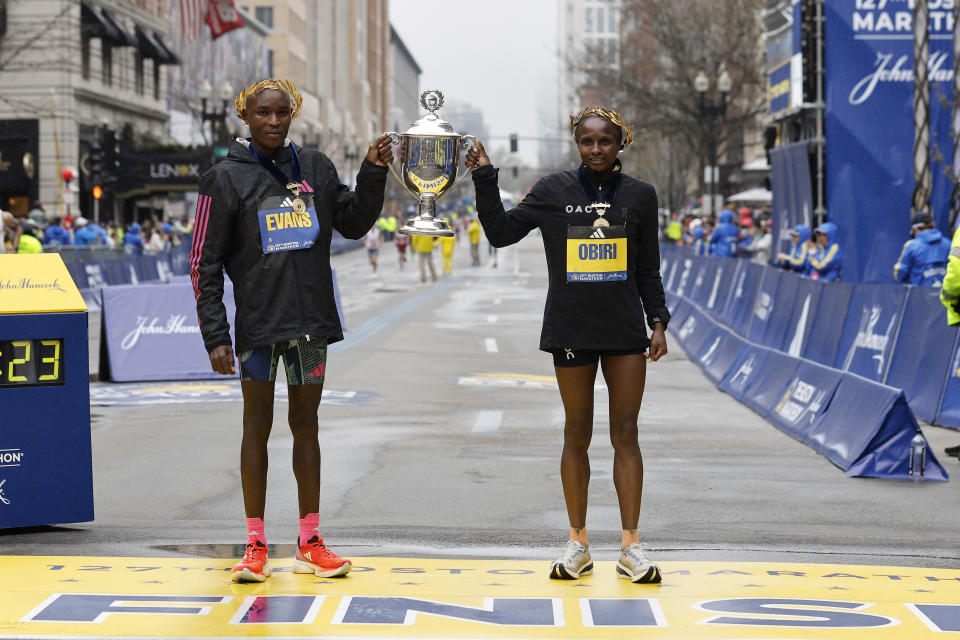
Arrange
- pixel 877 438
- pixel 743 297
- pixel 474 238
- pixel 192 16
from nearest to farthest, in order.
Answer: pixel 877 438 → pixel 743 297 → pixel 474 238 → pixel 192 16

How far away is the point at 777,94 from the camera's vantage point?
33.0 m

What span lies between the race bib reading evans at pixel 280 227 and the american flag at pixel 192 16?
6261 centimetres

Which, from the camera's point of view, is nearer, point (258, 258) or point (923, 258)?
point (258, 258)

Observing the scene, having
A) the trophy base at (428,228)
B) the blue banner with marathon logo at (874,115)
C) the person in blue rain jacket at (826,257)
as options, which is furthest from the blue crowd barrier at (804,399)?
the blue banner with marathon logo at (874,115)

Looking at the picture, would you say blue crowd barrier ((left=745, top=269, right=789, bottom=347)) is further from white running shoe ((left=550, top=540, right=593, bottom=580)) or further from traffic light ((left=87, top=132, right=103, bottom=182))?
traffic light ((left=87, top=132, right=103, bottom=182))

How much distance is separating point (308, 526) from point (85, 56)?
5001 cm

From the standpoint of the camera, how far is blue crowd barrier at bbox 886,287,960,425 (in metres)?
13.4

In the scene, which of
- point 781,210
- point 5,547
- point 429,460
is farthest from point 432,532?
point 781,210

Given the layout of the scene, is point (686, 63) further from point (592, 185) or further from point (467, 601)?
point (467, 601)

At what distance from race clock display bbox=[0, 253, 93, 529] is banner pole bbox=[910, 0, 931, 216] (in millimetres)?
17599

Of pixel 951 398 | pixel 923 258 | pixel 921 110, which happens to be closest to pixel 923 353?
pixel 951 398

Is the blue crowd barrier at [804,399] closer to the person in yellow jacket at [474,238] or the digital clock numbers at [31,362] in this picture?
the digital clock numbers at [31,362]

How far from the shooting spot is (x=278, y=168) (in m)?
6.41

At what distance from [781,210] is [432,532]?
2449cm
